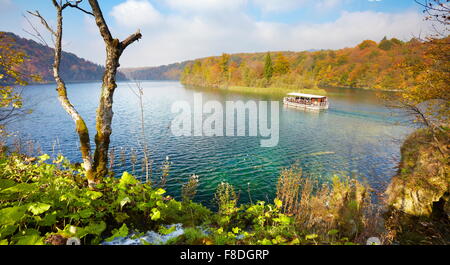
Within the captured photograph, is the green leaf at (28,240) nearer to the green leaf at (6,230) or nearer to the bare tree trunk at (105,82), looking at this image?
the green leaf at (6,230)

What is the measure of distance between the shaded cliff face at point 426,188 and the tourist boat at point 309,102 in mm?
33886

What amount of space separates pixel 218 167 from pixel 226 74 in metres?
102

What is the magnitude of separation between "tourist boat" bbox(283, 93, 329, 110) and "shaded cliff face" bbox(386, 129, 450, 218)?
3389 centimetres

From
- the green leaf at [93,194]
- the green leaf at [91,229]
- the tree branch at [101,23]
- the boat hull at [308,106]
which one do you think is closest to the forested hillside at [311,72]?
the boat hull at [308,106]

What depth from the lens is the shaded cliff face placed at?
10.5 meters

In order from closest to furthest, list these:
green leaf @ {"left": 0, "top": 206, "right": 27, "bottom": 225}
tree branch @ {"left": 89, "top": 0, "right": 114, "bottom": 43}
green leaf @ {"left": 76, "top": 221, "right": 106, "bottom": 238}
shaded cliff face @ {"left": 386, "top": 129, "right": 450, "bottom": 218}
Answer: green leaf @ {"left": 0, "top": 206, "right": 27, "bottom": 225}, green leaf @ {"left": 76, "top": 221, "right": 106, "bottom": 238}, tree branch @ {"left": 89, "top": 0, "right": 114, "bottom": 43}, shaded cliff face @ {"left": 386, "top": 129, "right": 450, "bottom": 218}

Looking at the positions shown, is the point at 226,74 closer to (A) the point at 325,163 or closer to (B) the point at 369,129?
(B) the point at 369,129

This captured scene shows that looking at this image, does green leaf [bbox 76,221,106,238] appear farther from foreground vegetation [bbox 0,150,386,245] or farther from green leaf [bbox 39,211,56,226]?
green leaf [bbox 39,211,56,226]

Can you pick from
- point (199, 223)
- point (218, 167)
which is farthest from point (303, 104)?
point (199, 223)

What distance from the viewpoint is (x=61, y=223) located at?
444 centimetres

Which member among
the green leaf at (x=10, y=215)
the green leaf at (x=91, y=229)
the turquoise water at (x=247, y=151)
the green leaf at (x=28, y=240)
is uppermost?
the green leaf at (x=10, y=215)

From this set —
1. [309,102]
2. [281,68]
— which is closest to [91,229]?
[309,102]

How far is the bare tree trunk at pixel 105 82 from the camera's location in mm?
5426

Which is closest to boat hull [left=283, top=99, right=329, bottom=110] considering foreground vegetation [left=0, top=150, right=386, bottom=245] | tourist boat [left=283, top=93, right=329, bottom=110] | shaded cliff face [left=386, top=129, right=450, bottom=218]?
tourist boat [left=283, top=93, right=329, bottom=110]
